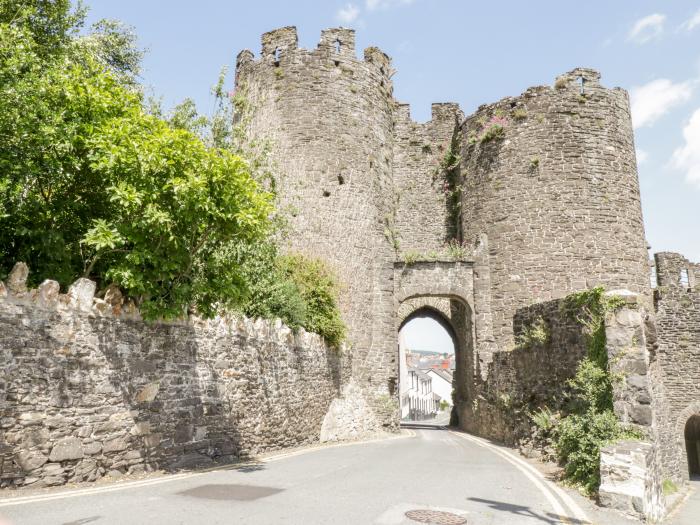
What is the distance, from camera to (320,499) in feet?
24.2

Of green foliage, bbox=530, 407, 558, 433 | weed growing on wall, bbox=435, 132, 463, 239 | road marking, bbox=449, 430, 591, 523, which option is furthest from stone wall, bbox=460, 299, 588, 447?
weed growing on wall, bbox=435, 132, 463, 239

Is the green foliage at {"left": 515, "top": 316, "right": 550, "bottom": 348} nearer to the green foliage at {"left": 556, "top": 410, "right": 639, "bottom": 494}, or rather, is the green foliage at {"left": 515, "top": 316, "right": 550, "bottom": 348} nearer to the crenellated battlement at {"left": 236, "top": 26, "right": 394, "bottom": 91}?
the green foliage at {"left": 556, "top": 410, "right": 639, "bottom": 494}

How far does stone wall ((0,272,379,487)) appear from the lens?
7.52 meters

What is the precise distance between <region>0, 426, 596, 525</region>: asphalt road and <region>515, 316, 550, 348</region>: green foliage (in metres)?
3.10

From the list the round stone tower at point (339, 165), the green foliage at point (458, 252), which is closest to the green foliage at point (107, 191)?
the round stone tower at point (339, 165)

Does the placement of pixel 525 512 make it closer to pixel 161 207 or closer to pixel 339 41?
pixel 161 207

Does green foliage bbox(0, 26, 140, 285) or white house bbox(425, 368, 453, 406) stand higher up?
green foliage bbox(0, 26, 140, 285)

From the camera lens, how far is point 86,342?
27.9ft

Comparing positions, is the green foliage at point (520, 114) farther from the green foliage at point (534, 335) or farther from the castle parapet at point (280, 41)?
the green foliage at point (534, 335)

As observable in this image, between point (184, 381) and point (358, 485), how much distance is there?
3.86 m

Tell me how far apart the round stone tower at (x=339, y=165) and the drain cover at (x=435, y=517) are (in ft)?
45.7

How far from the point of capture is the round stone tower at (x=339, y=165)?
70.9 feet

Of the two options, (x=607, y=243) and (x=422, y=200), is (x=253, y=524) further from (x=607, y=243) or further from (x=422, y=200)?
(x=422, y=200)

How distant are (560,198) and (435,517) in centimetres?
1796
